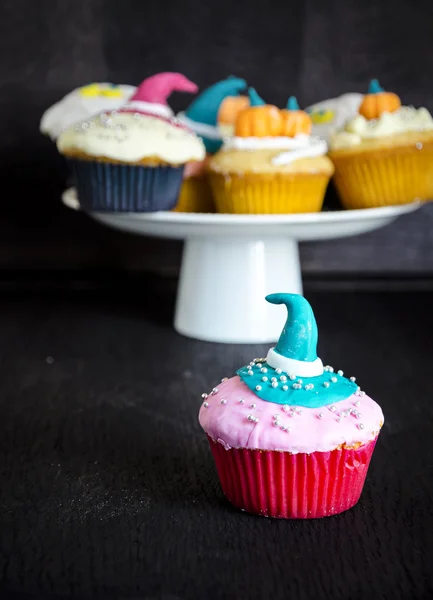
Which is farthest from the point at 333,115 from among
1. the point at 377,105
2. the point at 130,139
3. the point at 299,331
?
the point at 299,331

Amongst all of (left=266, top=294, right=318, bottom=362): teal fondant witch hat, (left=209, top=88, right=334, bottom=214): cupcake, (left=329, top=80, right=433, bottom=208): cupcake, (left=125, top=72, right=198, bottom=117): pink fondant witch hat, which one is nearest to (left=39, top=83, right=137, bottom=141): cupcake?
(left=125, top=72, right=198, bottom=117): pink fondant witch hat

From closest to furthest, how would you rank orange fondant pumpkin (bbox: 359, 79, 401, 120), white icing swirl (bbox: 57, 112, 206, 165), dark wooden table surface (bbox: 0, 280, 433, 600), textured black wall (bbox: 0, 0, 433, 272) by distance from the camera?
1. dark wooden table surface (bbox: 0, 280, 433, 600)
2. white icing swirl (bbox: 57, 112, 206, 165)
3. orange fondant pumpkin (bbox: 359, 79, 401, 120)
4. textured black wall (bbox: 0, 0, 433, 272)

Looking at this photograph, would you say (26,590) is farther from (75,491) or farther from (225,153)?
(225,153)

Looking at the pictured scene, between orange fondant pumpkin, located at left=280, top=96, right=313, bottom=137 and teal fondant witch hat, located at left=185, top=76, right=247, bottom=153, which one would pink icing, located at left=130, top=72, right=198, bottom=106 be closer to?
teal fondant witch hat, located at left=185, top=76, right=247, bottom=153

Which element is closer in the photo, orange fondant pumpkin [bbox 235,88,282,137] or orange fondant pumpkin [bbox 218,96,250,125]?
orange fondant pumpkin [bbox 235,88,282,137]

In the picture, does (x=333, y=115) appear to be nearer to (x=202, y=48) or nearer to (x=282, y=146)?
(x=282, y=146)

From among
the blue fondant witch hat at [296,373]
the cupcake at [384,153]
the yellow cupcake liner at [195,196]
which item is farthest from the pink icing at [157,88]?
the blue fondant witch hat at [296,373]

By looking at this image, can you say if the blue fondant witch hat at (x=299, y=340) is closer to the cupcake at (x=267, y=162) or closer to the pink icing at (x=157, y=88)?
the cupcake at (x=267, y=162)

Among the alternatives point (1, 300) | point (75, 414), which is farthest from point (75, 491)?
point (1, 300)
